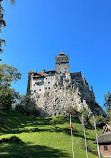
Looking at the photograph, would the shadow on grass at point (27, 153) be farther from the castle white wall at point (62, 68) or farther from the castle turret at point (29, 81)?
the castle white wall at point (62, 68)

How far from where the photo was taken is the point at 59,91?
6981 centimetres

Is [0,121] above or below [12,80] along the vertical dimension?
below

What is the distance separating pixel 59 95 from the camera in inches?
2697

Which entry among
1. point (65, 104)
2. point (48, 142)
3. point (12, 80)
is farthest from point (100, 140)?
point (65, 104)

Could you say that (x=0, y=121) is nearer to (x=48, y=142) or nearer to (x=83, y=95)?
(x=48, y=142)

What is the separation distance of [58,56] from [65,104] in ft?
119

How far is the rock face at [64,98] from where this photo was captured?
62.0m

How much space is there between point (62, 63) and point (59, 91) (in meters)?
21.2

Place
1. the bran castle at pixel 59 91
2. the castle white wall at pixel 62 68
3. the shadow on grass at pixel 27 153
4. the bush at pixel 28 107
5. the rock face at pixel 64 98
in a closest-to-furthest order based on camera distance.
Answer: the shadow on grass at pixel 27 153 → the bush at pixel 28 107 → the rock face at pixel 64 98 → the bran castle at pixel 59 91 → the castle white wall at pixel 62 68

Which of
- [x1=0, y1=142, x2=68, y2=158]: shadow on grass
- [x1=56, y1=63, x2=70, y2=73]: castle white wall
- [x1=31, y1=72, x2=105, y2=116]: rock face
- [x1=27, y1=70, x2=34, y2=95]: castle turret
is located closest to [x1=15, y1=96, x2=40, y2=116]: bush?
[x1=31, y1=72, x2=105, y2=116]: rock face

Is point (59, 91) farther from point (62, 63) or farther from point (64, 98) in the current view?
point (62, 63)

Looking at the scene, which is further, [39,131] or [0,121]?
[0,121]

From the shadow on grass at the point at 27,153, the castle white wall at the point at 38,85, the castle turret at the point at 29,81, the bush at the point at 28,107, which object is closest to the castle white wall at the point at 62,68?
the castle white wall at the point at 38,85

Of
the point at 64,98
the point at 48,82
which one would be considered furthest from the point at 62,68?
the point at 64,98
